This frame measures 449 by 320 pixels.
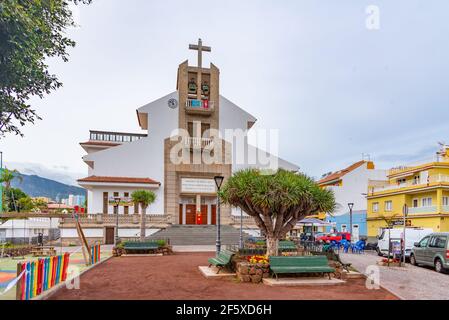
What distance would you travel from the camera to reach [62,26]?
16516mm

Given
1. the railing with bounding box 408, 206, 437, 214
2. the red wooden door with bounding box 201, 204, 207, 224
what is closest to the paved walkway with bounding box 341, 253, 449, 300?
the railing with bounding box 408, 206, 437, 214

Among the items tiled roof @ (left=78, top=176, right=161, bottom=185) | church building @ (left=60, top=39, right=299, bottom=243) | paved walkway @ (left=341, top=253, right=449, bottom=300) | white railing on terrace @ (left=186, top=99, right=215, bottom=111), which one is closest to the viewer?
paved walkway @ (left=341, top=253, right=449, bottom=300)

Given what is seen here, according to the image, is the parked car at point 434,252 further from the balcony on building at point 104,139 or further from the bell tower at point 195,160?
the balcony on building at point 104,139

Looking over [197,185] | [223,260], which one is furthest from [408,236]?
[197,185]

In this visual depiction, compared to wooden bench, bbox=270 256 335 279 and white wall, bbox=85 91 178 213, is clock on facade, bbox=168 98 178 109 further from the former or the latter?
wooden bench, bbox=270 256 335 279

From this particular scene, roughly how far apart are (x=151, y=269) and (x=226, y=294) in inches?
232

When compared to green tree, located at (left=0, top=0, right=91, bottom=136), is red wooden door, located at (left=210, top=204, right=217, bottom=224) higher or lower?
lower

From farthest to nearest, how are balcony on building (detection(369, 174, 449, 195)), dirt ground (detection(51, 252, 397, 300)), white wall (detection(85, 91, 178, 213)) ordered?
white wall (detection(85, 91, 178, 213)) → balcony on building (detection(369, 174, 449, 195)) → dirt ground (detection(51, 252, 397, 300))

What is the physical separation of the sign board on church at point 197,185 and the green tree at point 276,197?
22836mm

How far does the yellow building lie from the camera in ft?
101

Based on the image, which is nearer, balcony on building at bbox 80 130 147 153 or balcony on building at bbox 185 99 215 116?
balcony on building at bbox 185 99 215 116

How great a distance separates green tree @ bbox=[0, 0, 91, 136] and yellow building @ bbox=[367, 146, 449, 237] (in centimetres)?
2730

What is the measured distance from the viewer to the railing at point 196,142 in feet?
121
